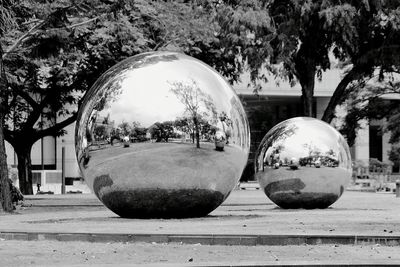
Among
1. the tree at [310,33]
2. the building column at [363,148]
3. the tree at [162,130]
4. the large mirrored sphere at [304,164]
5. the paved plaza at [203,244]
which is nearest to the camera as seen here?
the paved plaza at [203,244]

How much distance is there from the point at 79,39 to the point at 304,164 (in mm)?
12993

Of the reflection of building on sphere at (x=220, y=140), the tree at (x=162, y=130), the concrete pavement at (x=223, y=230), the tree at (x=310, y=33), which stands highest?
the tree at (x=310, y=33)

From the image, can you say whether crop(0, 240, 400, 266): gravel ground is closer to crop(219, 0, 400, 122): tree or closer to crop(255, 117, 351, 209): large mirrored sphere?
crop(255, 117, 351, 209): large mirrored sphere

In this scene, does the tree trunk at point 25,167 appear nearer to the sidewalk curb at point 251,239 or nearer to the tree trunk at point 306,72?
the tree trunk at point 306,72

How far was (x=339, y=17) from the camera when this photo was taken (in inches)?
1172

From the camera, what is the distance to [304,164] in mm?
20094

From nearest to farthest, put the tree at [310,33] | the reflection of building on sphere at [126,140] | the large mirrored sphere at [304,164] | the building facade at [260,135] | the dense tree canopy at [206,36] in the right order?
the reflection of building on sphere at [126,140], the large mirrored sphere at [304,164], the dense tree canopy at [206,36], the tree at [310,33], the building facade at [260,135]

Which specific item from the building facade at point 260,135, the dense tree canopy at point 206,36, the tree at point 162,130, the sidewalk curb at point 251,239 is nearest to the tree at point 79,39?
the dense tree canopy at point 206,36

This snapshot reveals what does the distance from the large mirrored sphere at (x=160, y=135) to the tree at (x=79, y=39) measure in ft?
25.8

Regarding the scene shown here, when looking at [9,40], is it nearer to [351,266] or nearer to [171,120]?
[171,120]

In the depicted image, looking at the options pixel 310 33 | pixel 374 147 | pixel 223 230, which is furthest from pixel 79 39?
pixel 374 147

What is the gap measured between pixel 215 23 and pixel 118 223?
637 inches

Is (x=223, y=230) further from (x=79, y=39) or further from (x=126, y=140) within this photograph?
(x=79, y=39)

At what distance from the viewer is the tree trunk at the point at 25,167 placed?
124 ft
